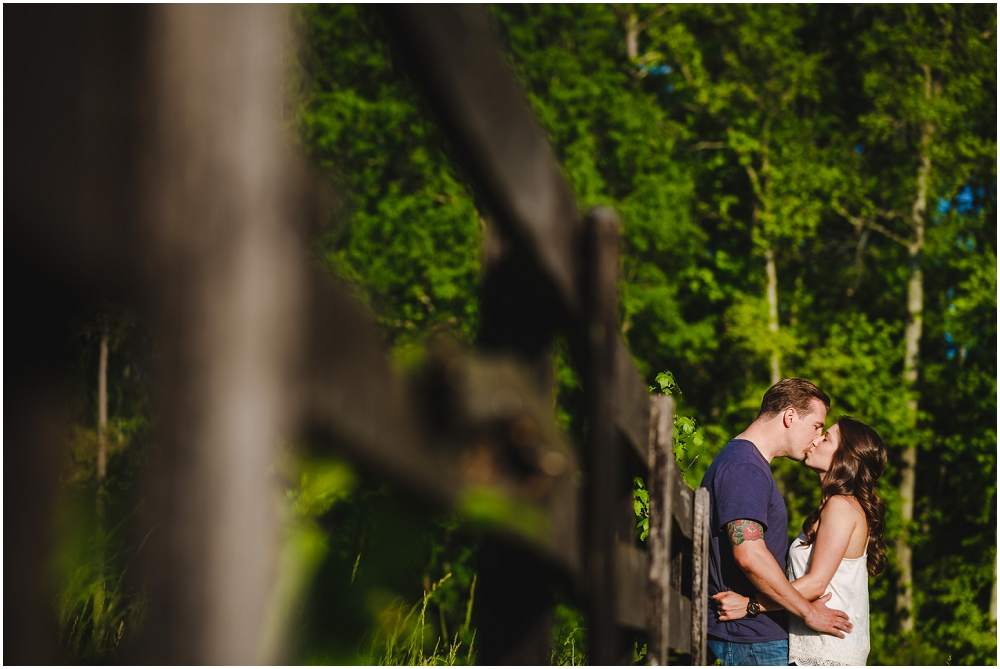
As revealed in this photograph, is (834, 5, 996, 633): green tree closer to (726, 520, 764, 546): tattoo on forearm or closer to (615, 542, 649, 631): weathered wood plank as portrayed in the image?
(726, 520, 764, 546): tattoo on forearm

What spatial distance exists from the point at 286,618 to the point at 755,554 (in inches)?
97.3

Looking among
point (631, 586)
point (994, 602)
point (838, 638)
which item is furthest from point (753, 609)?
point (994, 602)

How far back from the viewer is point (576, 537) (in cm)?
125

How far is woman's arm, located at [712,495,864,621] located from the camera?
9.84 ft

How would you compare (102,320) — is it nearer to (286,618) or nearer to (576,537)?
(286,618)

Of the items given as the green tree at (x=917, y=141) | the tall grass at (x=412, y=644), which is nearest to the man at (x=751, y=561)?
the tall grass at (x=412, y=644)

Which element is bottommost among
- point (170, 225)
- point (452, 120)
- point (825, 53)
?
point (170, 225)

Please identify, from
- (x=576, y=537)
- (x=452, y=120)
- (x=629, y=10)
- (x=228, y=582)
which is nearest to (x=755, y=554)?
(x=576, y=537)

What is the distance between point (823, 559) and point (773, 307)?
948cm

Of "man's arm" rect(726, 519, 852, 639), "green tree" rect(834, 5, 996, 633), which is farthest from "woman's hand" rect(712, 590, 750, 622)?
"green tree" rect(834, 5, 996, 633)

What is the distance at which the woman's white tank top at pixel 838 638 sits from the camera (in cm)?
300

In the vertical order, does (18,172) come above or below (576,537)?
above

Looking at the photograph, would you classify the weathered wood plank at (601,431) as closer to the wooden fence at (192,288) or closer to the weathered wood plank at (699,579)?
the wooden fence at (192,288)

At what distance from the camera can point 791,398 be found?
3.41 meters
